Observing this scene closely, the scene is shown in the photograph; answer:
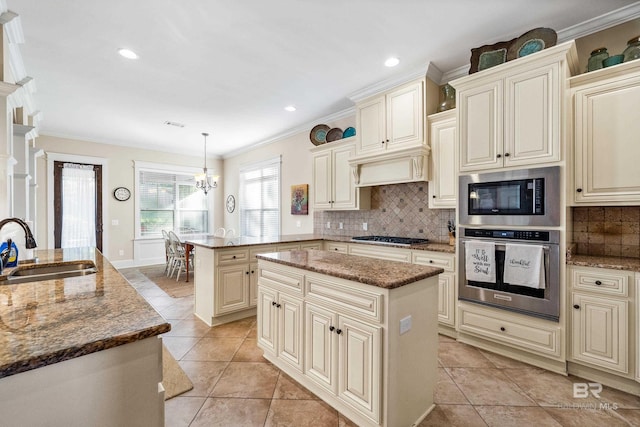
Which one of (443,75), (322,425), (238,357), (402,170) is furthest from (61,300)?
(443,75)

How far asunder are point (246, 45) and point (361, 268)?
2409mm

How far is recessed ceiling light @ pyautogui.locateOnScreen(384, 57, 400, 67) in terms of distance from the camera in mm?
3074

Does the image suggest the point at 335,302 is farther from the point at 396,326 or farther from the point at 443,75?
the point at 443,75

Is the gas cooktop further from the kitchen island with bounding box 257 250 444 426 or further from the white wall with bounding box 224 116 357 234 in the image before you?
the white wall with bounding box 224 116 357 234

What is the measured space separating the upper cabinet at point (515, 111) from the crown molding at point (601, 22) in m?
0.35

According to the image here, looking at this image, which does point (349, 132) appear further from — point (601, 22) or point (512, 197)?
point (601, 22)

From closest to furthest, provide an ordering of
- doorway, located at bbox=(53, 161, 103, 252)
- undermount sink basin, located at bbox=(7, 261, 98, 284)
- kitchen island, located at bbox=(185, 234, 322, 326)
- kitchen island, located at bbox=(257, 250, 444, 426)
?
kitchen island, located at bbox=(257, 250, 444, 426)
undermount sink basin, located at bbox=(7, 261, 98, 284)
kitchen island, located at bbox=(185, 234, 322, 326)
doorway, located at bbox=(53, 161, 103, 252)

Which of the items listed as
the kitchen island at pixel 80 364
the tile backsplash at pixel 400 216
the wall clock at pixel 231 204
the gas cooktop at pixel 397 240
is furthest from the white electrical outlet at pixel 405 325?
the wall clock at pixel 231 204

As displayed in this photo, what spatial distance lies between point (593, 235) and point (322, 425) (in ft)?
9.02

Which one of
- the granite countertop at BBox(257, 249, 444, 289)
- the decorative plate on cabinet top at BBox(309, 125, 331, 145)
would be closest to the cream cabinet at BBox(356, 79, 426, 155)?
the decorative plate on cabinet top at BBox(309, 125, 331, 145)

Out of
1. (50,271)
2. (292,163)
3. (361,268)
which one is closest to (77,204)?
(292,163)

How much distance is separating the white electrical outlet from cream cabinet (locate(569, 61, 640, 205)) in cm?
188

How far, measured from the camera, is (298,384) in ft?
7.01

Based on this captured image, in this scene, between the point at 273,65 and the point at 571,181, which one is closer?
the point at 571,181
